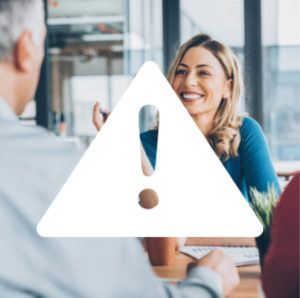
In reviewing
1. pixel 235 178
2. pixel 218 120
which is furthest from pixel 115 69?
pixel 235 178

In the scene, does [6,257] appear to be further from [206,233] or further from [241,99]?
[241,99]

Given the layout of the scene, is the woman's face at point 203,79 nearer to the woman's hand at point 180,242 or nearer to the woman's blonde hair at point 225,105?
the woman's blonde hair at point 225,105

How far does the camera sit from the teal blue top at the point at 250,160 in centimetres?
94

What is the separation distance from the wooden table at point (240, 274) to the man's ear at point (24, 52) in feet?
1.52

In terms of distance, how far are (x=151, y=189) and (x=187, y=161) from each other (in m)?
0.10

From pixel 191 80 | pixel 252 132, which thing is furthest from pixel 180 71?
pixel 252 132

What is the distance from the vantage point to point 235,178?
94 centimetres

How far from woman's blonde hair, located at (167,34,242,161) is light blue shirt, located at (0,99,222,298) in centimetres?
46

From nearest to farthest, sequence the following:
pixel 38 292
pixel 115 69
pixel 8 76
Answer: pixel 38 292, pixel 8 76, pixel 115 69

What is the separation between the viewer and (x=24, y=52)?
73 centimetres

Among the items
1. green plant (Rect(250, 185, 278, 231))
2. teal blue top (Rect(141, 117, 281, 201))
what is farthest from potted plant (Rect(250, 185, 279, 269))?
teal blue top (Rect(141, 117, 281, 201))

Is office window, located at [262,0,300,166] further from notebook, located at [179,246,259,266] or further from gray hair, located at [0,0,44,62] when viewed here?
gray hair, located at [0,0,44,62]

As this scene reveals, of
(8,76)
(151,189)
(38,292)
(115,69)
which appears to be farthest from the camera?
(115,69)

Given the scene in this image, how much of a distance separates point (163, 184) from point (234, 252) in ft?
0.73
